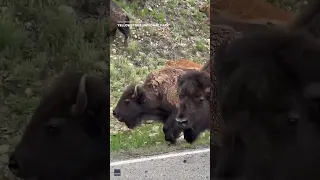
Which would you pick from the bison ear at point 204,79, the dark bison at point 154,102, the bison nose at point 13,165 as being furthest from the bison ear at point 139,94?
the bison nose at point 13,165

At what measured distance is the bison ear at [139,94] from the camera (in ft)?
6.17

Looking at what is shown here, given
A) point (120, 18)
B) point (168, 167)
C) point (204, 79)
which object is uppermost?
point (120, 18)

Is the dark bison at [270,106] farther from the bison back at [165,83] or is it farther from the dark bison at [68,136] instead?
the dark bison at [68,136]

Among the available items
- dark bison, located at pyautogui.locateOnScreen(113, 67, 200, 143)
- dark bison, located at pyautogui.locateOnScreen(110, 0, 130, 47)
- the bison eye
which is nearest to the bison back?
dark bison, located at pyautogui.locateOnScreen(113, 67, 200, 143)

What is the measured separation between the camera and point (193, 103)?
1.87m

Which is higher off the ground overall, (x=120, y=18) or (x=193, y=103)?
(x=120, y=18)

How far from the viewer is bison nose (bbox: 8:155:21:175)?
183 cm

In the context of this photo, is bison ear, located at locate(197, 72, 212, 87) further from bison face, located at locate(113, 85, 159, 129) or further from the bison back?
bison face, located at locate(113, 85, 159, 129)

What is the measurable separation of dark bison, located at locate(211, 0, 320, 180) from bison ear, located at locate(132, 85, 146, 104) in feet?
0.97

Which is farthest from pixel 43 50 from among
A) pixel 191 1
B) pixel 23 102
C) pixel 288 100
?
pixel 288 100

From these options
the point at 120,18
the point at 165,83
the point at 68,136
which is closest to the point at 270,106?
the point at 165,83

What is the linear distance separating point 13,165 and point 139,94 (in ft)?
1.77

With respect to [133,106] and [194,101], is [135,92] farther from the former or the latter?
[194,101]

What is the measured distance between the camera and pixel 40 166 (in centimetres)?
184
